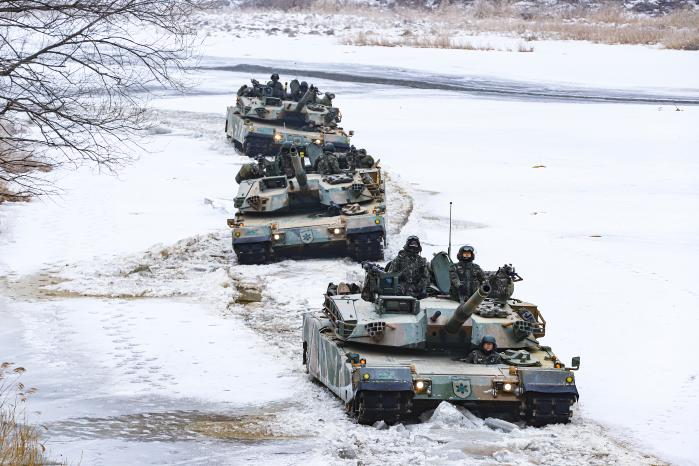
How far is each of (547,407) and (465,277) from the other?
2433 millimetres

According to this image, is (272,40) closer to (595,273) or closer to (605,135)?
→ (605,135)

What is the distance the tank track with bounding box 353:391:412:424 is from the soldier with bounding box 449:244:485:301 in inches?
86.5

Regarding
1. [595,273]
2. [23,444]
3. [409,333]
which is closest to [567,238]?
[595,273]

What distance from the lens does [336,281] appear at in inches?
899

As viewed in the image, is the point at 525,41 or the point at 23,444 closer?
the point at 23,444

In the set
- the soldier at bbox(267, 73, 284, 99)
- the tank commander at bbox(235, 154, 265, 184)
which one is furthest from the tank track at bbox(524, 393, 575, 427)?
the soldier at bbox(267, 73, 284, 99)

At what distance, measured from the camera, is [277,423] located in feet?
47.7

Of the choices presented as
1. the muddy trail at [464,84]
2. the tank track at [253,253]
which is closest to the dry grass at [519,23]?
the muddy trail at [464,84]

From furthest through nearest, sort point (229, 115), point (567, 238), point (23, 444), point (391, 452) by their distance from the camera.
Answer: point (229, 115), point (567, 238), point (391, 452), point (23, 444)

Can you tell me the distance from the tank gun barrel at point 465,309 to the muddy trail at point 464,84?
3328 cm

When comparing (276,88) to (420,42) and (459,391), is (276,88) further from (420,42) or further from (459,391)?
(420,42)

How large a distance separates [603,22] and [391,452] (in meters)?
64.5

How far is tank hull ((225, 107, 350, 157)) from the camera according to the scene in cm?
3612

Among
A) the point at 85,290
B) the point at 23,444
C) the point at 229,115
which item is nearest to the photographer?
the point at 23,444
